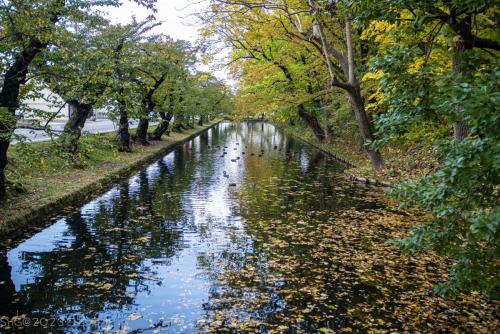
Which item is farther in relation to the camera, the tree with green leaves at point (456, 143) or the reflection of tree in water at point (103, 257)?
the reflection of tree in water at point (103, 257)

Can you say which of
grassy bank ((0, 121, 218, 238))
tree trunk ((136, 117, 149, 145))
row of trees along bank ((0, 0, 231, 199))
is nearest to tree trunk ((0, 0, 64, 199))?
row of trees along bank ((0, 0, 231, 199))

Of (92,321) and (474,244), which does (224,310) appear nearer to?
→ (92,321)

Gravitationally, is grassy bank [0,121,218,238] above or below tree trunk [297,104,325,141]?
below

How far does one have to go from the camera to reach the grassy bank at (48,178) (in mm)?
10211

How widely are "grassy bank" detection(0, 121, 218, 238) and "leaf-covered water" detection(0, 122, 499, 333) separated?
0.67 meters

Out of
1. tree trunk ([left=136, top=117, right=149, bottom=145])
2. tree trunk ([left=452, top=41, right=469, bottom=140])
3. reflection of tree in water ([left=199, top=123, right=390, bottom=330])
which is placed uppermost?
tree trunk ([left=452, top=41, right=469, bottom=140])

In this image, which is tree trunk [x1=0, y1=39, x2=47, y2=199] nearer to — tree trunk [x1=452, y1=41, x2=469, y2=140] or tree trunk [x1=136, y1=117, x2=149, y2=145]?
tree trunk [x1=452, y1=41, x2=469, y2=140]

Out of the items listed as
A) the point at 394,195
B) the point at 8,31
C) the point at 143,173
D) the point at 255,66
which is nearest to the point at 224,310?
the point at 394,195

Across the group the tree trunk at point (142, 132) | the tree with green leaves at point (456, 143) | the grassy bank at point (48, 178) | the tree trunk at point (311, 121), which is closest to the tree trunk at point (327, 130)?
the tree trunk at point (311, 121)

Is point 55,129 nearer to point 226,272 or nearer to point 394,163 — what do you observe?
point 394,163

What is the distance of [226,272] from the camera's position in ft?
27.3

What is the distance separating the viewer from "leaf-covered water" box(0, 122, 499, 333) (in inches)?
251

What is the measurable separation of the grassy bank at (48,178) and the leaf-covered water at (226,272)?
67 cm

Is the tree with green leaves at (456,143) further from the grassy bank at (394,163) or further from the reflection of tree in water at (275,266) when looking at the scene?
the grassy bank at (394,163)
